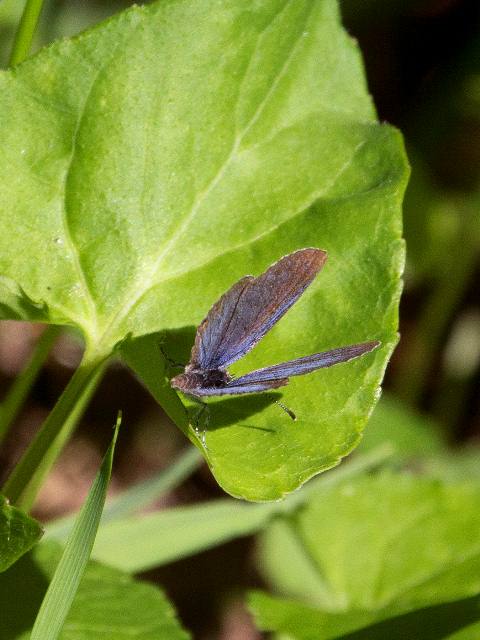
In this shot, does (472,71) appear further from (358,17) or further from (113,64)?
(113,64)

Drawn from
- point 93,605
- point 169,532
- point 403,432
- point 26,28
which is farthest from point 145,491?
point 403,432

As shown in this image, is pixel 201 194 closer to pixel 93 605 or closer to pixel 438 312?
pixel 93 605

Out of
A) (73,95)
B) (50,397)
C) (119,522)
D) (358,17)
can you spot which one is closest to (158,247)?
(73,95)

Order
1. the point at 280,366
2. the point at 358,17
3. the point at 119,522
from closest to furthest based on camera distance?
the point at 280,366, the point at 119,522, the point at 358,17

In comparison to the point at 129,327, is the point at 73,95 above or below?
above

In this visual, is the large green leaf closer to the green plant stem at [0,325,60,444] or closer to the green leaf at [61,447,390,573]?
the green plant stem at [0,325,60,444]

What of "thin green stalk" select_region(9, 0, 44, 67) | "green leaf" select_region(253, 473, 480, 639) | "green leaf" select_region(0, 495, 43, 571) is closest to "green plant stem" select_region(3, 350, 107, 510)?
"green leaf" select_region(0, 495, 43, 571)

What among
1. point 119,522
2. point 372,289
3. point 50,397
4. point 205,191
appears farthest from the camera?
point 50,397
